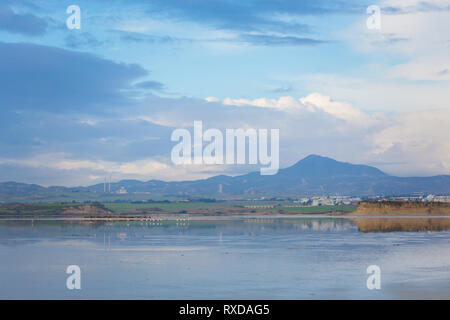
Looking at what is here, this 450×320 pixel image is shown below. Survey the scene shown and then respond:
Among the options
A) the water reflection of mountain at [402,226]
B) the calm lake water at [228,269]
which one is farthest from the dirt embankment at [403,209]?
the calm lake water at [228,269]

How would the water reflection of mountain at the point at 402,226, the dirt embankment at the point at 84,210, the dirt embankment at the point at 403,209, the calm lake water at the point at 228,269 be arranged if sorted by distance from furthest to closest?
1. the dirt embankment at the point at 84,210
2. the dirt embankment at the point at 403,209
3. the water reflection of mountain at the point at 402,226
4. the calm lake water at the point at 228,269

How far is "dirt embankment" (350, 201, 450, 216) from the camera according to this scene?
428 ft

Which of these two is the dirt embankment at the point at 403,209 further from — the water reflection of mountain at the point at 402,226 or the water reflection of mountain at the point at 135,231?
the water reflection of mountain at the point at 135,231

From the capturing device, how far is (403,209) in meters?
132

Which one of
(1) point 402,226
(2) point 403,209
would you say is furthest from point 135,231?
(2) point 403,209

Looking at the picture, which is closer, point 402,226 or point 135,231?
point 135,231

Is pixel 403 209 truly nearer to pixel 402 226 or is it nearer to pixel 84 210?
pixel 402 226

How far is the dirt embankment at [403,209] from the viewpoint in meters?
130

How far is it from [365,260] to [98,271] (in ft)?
49.2

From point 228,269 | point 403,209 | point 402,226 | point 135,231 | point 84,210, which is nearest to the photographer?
point 228,269

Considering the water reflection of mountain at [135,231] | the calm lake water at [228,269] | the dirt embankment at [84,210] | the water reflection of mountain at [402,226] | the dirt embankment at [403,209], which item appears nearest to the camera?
the calm lake water at [228,269]
